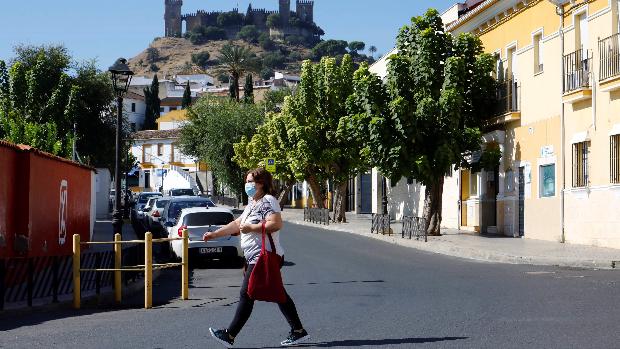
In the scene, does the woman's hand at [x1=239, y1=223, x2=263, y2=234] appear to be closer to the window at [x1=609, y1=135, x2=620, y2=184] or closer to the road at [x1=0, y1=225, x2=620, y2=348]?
the road at [x1=0, y1=225, x2=620, y2=348]

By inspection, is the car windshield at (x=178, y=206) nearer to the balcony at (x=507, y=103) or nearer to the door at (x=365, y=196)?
the balcony at (x=507, y=103)

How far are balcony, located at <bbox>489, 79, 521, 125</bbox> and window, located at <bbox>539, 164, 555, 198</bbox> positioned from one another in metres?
2.56

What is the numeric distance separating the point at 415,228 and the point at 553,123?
5.68 m

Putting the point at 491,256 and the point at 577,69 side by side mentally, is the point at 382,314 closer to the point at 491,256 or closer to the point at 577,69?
the point at 491,256

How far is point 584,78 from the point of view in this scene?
26609 mm

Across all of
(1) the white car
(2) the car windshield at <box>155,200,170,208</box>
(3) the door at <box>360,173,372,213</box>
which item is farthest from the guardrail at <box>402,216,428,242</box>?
(3) the door at <box>360,173,372,213</box>

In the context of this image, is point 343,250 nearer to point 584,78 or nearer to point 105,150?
point 584,78

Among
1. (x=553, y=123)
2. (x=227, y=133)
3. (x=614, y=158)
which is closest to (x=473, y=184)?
(x=553, y=123)

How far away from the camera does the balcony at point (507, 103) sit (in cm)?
3206

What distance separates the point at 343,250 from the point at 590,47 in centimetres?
906

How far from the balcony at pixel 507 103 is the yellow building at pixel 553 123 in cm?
4

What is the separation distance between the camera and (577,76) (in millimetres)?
27000

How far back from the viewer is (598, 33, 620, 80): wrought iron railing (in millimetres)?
24797

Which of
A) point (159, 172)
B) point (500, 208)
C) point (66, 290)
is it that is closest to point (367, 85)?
point (500, 208)
